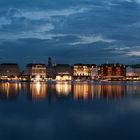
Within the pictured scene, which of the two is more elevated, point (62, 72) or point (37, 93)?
point (62, 72)

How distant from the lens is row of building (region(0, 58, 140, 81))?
522 ft

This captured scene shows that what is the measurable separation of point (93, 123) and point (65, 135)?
2.67 meters

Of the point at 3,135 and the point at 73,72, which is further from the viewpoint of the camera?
the point at 73,72

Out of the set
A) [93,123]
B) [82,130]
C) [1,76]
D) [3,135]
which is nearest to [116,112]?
[93,123]

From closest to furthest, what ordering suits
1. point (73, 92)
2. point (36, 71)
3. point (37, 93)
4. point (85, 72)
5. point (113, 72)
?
point (37, 93) < point (73, 92) < point (113, 72) < point (36, 71) < point (85, 72)

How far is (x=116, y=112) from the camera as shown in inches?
711

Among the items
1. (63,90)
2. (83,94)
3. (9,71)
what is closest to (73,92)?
(83,94)

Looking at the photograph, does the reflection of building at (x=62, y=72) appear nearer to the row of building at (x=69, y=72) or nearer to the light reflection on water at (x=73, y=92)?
the row of building at (x=69, y=72)

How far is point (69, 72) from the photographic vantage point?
16562 cm

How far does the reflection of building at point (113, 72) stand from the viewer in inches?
6280

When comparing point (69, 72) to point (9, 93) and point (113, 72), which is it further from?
point (9, 93)

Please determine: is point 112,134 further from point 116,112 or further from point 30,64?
point 30,64

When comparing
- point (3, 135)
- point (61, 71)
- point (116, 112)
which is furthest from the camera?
point (61, 71)

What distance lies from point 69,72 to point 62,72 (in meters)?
3.30
